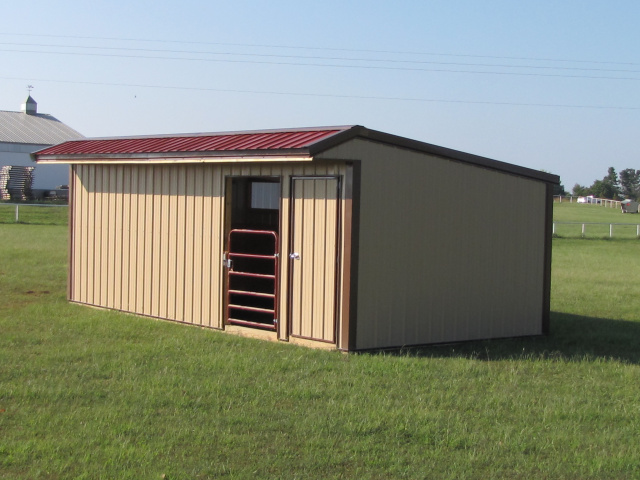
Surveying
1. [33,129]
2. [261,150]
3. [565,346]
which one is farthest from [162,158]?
[33,129]

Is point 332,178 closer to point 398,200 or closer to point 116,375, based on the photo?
point 398,200

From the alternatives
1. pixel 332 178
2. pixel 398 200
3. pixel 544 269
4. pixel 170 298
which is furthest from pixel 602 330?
pixel 170 298

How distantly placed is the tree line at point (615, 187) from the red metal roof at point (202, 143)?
3958 inches

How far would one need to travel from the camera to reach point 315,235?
10.6 m

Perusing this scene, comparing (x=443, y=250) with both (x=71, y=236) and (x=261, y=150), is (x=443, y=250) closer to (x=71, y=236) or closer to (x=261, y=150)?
(x=261, y=150)

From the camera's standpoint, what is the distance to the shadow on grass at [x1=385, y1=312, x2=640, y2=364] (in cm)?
1074

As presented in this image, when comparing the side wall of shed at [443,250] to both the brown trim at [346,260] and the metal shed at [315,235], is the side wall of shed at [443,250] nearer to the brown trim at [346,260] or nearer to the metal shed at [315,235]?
the metal shed at [315,235]

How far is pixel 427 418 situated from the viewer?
7.29 metres

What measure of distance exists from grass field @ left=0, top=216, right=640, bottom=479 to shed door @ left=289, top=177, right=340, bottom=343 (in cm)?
48

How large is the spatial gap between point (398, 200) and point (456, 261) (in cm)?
142

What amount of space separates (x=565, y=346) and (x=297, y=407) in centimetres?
550

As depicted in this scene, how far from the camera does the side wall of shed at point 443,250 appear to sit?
10617 mm

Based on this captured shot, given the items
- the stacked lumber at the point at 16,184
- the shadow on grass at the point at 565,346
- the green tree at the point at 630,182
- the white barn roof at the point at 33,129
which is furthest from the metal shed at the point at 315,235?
the green tree at the point at 630,182

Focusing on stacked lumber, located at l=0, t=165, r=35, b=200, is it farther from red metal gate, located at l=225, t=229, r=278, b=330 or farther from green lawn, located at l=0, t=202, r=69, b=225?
red metal gate, located at l=225, t=229, r=278, b=330
